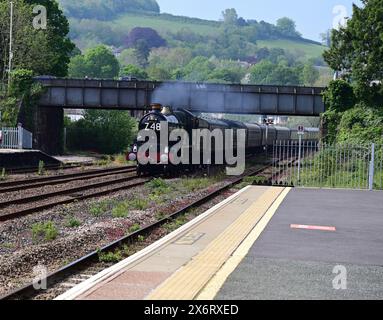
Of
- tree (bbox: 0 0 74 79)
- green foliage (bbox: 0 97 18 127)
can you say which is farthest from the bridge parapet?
green foliage (bbox: 0 97 18 127)

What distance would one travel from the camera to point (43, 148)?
5284 cm

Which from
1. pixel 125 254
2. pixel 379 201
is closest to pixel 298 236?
pixel 125 254

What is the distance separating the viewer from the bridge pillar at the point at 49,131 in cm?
5206

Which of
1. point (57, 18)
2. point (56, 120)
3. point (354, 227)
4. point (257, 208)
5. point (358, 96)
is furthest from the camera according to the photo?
point (57, 18)

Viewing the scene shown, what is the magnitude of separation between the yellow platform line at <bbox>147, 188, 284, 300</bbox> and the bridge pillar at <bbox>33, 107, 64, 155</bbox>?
4021 cm

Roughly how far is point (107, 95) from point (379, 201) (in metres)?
36.0

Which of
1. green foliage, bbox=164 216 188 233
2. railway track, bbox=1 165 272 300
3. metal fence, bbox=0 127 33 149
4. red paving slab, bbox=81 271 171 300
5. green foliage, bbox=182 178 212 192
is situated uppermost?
metal fence, bbox=0 127 33 149

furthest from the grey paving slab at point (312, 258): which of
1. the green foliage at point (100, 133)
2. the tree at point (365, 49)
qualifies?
the green foliage at point (100, 133)

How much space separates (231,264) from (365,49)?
107 feet

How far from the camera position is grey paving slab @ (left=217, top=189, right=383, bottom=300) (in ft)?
25.2

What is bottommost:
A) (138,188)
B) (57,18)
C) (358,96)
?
(138,188)

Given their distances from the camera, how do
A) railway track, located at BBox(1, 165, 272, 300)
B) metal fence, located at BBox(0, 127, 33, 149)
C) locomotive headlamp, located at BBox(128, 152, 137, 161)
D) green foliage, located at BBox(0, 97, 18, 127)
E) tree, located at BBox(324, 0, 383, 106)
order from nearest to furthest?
1. railway track, located at BBox(1, 165, 272, 300)
2. locomotive headlamp, located at BBox(128, 152, 137, 161)
3. tree, located at BBox(324, 0, 383, 106)
4. metal fence, located at BBox(0, 127, 33, 149)
5. green foliage, located at BBox(0, 97, 18, 127)

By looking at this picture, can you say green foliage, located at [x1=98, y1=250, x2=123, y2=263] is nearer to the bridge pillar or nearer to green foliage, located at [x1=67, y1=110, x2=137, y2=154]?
the bridge pillar

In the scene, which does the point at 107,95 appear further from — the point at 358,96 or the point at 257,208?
the point at 257,208
